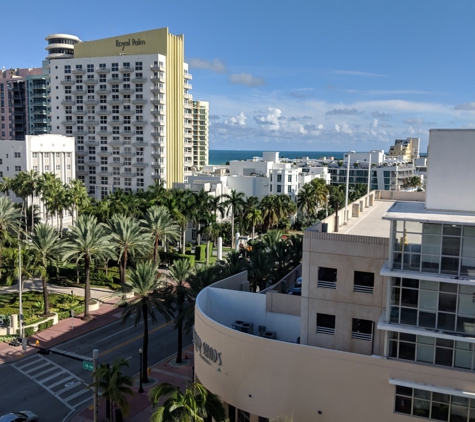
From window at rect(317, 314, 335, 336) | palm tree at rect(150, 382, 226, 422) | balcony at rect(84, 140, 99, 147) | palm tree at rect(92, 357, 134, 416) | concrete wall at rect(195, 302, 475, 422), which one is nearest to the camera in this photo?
palm tree at rect(150, 382, 226, 422)

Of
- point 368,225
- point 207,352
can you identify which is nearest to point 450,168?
point 368,225

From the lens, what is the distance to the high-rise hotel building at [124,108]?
99.0 metres

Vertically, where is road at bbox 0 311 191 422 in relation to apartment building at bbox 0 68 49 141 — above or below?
below

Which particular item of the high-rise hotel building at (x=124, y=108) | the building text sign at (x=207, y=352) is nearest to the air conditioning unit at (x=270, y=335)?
the building text sign at (x=207, y=352)

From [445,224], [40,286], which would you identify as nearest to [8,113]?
[40,286]

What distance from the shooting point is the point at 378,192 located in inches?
1705

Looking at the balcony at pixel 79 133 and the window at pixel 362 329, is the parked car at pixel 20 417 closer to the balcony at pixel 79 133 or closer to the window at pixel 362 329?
the window at pixel 362 329

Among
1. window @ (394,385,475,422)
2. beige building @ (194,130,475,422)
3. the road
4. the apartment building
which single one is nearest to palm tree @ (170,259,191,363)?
the road

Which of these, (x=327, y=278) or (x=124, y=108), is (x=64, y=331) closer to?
(x=327, y=278)

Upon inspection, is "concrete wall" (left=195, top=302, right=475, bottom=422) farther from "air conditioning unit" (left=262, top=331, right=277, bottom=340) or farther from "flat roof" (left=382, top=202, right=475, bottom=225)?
"flat roof" (left=382, top=202, right=475, bottom=225)

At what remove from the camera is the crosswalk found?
106 feet

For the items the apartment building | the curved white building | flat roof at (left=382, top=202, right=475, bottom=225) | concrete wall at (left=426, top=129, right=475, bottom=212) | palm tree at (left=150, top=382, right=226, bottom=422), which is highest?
the curved white building

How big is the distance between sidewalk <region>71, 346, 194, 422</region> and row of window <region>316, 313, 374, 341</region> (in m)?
8.56

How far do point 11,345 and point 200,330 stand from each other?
65.9 ft
